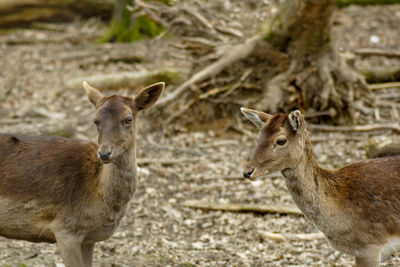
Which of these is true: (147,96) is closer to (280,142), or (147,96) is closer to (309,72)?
(280,142)

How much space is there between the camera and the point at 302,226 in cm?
694

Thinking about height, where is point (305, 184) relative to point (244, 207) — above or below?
above

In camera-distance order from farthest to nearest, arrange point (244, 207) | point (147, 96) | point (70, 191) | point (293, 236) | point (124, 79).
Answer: point (124, 79) → point (244, 207) → point (293, 236) → point (147, 96) → point (70, 191)

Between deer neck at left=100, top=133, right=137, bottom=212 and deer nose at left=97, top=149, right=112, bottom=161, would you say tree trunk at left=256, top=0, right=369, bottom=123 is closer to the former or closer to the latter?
deer neck at left=100, top=133, right=137, bottom=212

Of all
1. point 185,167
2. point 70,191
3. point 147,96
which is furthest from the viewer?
point 185,167

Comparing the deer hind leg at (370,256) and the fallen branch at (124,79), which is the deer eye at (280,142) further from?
the fallen branch at (124,79)

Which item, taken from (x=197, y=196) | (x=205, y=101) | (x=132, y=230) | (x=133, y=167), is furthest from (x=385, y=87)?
(x=133, y=167)

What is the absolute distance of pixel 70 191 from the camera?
5.20m

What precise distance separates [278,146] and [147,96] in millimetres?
1284

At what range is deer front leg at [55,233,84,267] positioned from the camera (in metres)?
5.07

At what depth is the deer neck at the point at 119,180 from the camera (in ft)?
16.7

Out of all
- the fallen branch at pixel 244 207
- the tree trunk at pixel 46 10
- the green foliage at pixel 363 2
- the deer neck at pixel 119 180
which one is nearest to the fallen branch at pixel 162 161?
the fallen branch at pixel 244 207

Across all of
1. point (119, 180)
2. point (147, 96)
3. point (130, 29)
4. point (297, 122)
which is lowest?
point (130, 29)

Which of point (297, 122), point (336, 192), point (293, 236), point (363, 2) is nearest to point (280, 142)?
point (297, 122)
